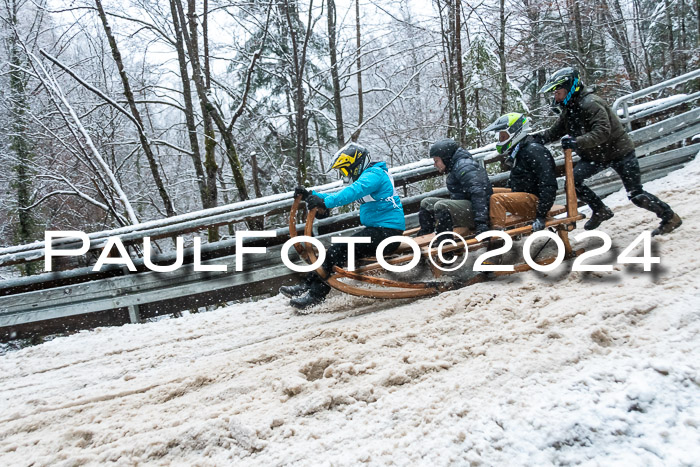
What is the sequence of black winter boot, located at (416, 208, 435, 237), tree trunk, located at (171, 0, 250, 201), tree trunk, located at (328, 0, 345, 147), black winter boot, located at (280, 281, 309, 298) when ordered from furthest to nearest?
tree trunk, located at (328, 0, 345, 147) → tree trunk, located at (171, 0, 250, 201) → black winter boot, located at (416, 208, 435, 237) → black winter boot, located at (280, 281, 309, 298)

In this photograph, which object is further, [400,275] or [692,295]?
[400,275]

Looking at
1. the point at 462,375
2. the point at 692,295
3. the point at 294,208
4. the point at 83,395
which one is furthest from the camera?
the point at 294,208

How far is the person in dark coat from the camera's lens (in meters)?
4.74

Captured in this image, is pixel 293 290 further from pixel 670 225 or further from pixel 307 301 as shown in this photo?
pixel 670 225

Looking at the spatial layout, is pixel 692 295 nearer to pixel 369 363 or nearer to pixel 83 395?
pixel 369 363

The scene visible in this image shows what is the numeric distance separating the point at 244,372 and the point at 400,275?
7.68 feet

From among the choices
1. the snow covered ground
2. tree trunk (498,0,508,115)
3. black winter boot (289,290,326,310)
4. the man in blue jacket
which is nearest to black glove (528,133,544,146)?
the snow covered ground

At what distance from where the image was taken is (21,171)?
14.8 m

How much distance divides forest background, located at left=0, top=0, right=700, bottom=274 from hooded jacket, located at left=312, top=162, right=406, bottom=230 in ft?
17.9

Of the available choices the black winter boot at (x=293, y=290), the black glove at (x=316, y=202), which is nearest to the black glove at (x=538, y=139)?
the black glove at (x=316, y=202)

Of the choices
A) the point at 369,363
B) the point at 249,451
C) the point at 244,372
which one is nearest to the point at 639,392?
the point at 369,363

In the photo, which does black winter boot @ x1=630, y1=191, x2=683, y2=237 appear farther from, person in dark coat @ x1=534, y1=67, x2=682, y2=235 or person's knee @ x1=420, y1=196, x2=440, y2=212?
person's knee @ x1=420, y1=196, x2=440, y2=212

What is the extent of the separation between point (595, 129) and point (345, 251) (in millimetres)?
3045

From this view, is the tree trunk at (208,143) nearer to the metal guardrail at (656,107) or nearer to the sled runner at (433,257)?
the sled runner at (433,257)
